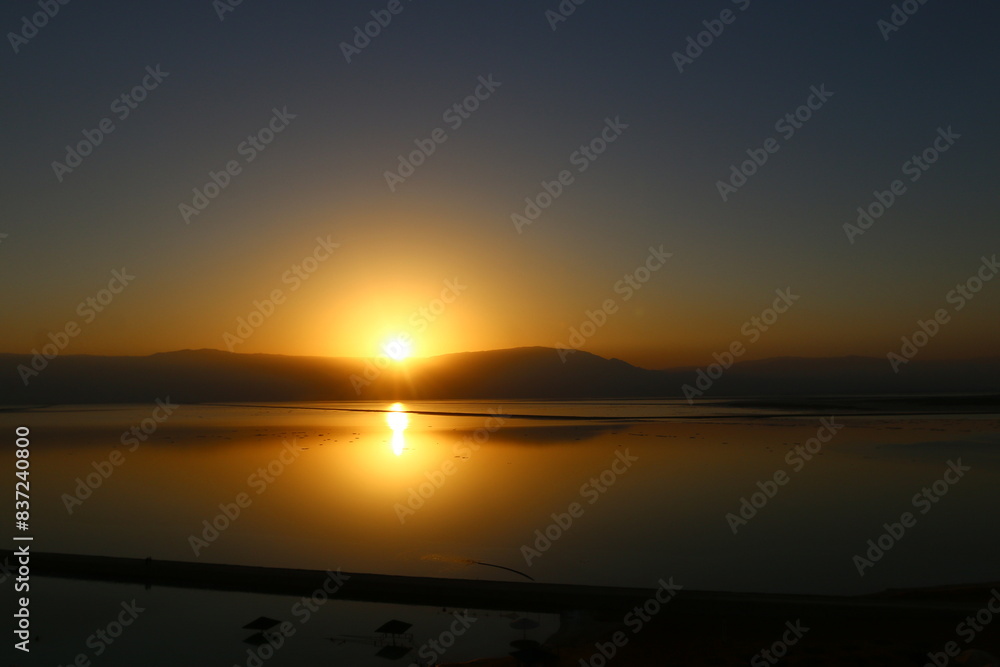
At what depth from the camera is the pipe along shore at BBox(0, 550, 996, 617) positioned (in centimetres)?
994

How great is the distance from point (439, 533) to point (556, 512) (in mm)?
3571

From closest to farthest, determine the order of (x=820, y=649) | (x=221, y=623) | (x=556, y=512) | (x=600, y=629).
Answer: (x=820, y=649) → (x=600, y=629) → (x=221, y=623) → (x=556, y=512)

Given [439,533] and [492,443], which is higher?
[492,443]

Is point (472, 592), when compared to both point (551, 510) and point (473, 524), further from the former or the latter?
point (551, 510)

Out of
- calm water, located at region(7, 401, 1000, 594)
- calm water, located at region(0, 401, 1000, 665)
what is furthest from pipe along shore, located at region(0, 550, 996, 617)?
calm water, located at region(7, 401, 1000, 594)

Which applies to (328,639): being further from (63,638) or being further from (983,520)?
(983,520)

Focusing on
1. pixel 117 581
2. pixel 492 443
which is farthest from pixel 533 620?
pixel 492 443

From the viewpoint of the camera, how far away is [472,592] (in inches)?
444

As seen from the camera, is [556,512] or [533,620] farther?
[556,512]

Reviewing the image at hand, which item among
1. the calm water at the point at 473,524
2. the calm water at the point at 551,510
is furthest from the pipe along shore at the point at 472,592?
the calm water at the point at 551,510

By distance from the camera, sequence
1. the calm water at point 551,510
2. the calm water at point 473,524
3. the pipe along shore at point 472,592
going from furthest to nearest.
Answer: the calm water at point 551,510 → the calm water at point 473,524 → the pipe along shore at point 472,592

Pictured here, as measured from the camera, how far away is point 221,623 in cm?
1081

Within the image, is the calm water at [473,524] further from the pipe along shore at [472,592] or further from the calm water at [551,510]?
the pipe along shore at [472,592]

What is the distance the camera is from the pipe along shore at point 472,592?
9938 millimetres
